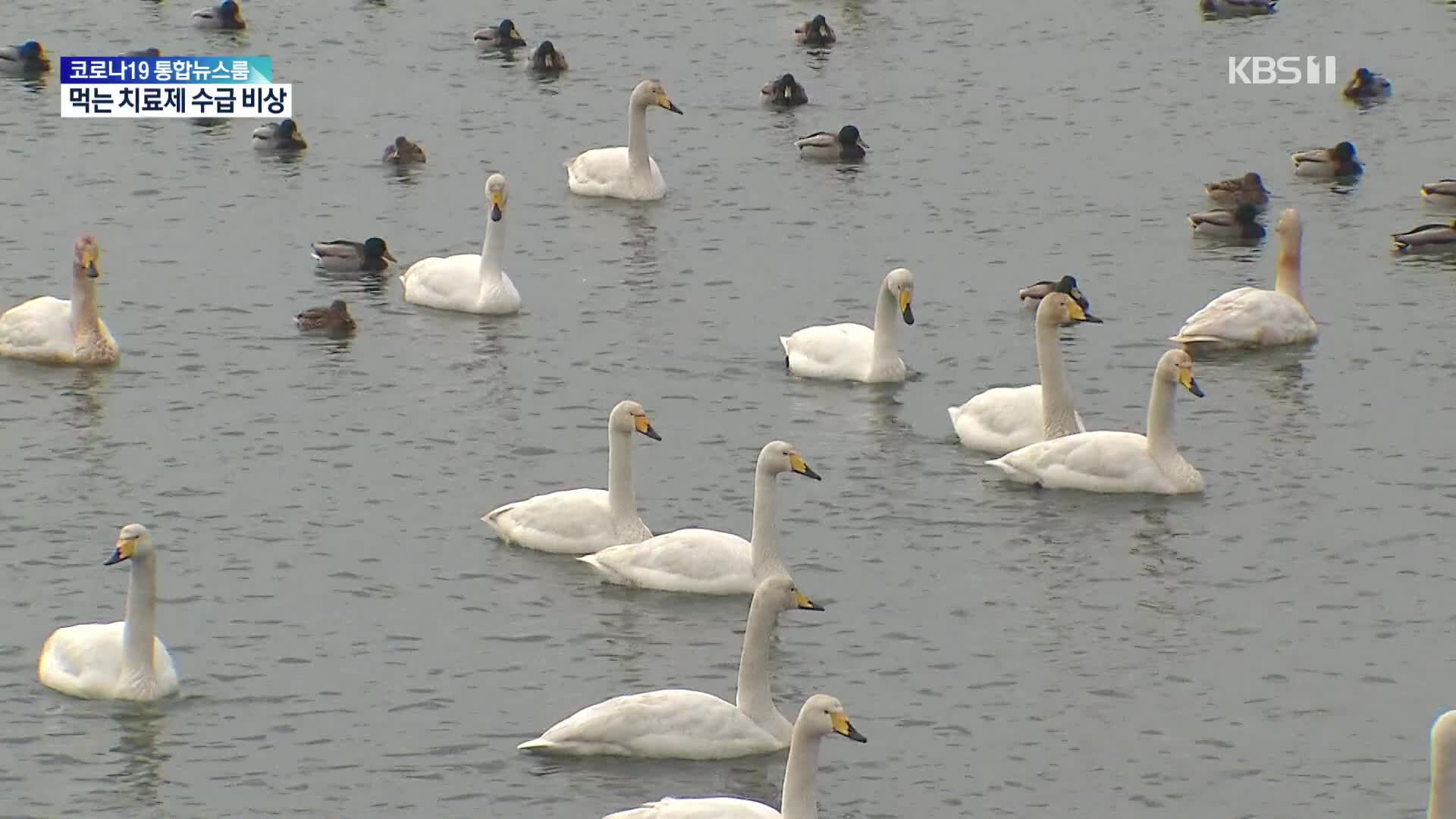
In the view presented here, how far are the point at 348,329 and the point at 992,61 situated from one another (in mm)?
20093

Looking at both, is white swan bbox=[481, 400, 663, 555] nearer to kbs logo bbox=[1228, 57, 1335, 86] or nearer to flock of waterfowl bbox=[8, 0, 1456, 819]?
flock of waterfowl bbox=[8, 0, 1456, 819]

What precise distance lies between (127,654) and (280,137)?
74.8 feet

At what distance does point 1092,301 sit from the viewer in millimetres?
34281

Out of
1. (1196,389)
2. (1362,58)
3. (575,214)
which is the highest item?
(1362,58)

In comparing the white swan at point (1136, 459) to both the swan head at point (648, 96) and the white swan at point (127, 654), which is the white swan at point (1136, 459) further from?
the swan head at point (648, 96)

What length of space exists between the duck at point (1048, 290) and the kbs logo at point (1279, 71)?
15467 mm

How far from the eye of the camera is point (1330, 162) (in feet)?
134

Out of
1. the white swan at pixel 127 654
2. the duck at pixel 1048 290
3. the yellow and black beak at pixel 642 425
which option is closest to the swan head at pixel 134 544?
the white swan at pixel 127 654

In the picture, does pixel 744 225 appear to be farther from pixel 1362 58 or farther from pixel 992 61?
pixel 1362 58

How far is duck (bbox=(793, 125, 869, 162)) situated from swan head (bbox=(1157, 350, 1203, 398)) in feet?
51.8

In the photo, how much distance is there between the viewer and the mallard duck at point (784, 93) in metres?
46.2

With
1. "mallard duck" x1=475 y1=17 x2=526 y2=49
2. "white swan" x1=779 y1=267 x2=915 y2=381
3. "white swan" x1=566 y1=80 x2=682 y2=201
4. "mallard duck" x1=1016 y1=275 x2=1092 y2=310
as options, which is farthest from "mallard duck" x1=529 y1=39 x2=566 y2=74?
"white swan" x1=779 y1=267 x2=915 y2=381

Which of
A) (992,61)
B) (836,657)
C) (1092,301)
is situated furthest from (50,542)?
(992,61)

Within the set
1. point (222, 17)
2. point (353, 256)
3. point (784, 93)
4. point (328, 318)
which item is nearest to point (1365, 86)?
point (784, 93)
